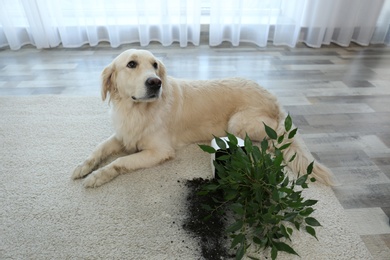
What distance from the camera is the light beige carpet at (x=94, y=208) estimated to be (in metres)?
1.26

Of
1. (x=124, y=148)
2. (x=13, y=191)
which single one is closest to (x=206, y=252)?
(x=124, y=148)

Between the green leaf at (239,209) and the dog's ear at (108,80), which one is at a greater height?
the dog's ear at (108,80)

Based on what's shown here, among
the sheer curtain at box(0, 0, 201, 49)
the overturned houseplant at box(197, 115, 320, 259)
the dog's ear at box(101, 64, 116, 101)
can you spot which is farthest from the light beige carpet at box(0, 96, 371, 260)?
the sheer curtain at box(0, 0, 201, 49)

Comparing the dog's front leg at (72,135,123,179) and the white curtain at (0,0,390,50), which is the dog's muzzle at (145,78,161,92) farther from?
the white curtain at (0,0,390,50)

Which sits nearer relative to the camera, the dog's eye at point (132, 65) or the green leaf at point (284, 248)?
the green leaf at point (284, 248)

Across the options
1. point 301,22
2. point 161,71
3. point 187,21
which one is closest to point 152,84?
point 161,71

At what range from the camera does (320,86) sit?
8.70 feet

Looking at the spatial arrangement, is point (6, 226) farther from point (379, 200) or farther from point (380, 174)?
point (380, 174)

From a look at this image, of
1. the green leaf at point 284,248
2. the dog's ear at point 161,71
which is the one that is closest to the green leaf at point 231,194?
the green leaf at point 284,248

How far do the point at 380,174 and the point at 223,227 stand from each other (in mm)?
1080

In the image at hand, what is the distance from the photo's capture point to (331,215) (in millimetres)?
1415

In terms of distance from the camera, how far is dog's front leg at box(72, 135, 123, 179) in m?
1.62

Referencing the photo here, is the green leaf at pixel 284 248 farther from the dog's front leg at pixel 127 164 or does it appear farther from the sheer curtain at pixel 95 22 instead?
the sheer curtain at pixel 95 22

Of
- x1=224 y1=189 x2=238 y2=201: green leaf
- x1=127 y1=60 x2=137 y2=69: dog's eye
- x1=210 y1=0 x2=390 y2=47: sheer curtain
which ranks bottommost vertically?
x1=224 y1=189 x2=238 y2=201: green leaf
